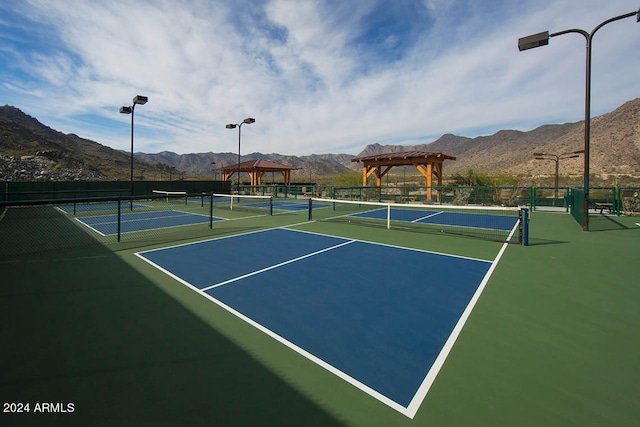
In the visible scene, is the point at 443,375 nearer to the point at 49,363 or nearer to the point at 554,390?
the point at 554,390

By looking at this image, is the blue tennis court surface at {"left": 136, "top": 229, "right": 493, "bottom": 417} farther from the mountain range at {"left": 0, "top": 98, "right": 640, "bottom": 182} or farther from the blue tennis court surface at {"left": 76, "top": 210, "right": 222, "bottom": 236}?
the mountain range at {"left": 0, "top": 98, "right": 640, "bottom": 182}

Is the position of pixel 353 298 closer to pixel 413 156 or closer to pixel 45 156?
pixel 413 156

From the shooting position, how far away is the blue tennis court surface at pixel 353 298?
326cm

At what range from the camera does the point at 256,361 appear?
3.32 meters

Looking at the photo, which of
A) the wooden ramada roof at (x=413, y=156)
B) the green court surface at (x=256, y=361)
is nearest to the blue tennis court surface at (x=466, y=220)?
the green court surface at (x=256, y=361)

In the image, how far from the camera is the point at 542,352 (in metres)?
3.51

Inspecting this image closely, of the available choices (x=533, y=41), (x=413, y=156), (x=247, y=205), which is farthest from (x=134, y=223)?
(x=413, y=156)

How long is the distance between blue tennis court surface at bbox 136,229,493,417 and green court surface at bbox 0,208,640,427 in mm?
205

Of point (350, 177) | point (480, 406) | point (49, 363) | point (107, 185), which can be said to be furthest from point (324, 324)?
point (350, 177)

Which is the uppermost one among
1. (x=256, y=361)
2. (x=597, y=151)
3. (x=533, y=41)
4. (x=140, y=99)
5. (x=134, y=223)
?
(x=597, y=151)

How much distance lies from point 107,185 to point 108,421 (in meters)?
29.0

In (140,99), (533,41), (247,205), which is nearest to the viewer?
(533,41)

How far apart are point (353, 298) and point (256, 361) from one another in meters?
2.12

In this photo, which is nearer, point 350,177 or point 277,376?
point 277,376
